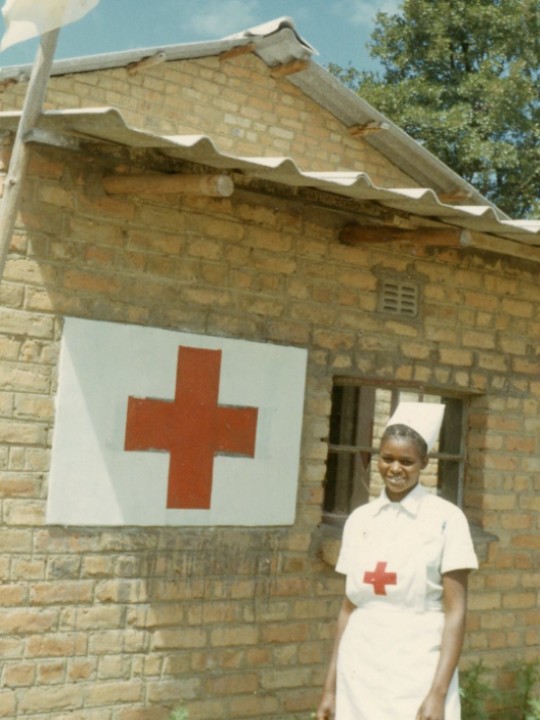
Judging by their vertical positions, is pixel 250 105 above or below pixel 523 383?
above

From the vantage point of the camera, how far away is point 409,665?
3.27 meters

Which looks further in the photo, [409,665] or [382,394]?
[382,394]

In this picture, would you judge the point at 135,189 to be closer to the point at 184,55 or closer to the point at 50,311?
the point at 50,311

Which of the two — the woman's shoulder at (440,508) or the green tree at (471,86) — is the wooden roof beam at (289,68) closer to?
the woman's shoulder at (440,508)

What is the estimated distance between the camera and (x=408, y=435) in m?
3.41

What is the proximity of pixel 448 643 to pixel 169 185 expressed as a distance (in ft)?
6.60

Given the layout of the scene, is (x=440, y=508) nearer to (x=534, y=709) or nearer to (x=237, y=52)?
(x=534, y=709)

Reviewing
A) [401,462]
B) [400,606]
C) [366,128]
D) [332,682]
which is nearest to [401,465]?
[401,462]

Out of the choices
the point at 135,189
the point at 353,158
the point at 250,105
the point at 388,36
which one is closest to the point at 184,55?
the point at 250,105

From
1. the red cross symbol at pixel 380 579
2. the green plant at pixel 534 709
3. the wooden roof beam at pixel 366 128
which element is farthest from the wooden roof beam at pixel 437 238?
the wooden roof beam at pixel 366 128

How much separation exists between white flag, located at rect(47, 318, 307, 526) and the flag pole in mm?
863

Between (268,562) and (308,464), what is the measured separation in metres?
0.49

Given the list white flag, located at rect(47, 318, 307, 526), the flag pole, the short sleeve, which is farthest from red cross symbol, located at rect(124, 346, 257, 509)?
the short sleeve

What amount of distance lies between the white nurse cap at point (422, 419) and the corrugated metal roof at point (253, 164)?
0.96 metres
